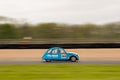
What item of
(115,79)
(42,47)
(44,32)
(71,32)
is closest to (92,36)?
(71,32)

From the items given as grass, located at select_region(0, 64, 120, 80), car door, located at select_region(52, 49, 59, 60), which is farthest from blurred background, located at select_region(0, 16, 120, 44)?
grass, located at select_region(0, 64, 120, 80)

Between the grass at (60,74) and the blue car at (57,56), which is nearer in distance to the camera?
the grass at (60,74)

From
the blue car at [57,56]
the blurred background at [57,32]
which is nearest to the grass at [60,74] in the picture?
the blue car at [57,56]

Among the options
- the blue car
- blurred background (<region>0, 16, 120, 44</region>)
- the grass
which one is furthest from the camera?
→ blurred background (<region>0, 16, 120, 44</region>)

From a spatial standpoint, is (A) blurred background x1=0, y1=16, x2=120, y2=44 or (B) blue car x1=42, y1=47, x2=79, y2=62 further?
(A) blurred background x1=0, y1=16, x2=120, y2=44

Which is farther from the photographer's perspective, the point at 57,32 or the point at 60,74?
the point at 57,32

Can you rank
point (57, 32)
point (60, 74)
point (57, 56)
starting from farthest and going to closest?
point (57, 32)
point (57, 56)
point (60, 74)

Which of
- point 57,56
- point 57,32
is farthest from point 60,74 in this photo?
point 57,32

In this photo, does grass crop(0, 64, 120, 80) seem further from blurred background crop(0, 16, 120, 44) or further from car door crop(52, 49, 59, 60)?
blurred background crop(0, 16, 120, 44)

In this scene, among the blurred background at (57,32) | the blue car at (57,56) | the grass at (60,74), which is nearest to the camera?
the grass at (60,74)

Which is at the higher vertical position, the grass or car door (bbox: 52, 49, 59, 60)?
car door (bbox: 52, 49, 59, 60)

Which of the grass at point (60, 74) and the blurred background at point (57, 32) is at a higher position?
the blurred background at point (57, 32)

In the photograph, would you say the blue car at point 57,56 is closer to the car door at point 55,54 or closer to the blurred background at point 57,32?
the car door at point 55,54

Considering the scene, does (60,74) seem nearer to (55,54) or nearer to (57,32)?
(55,54)
